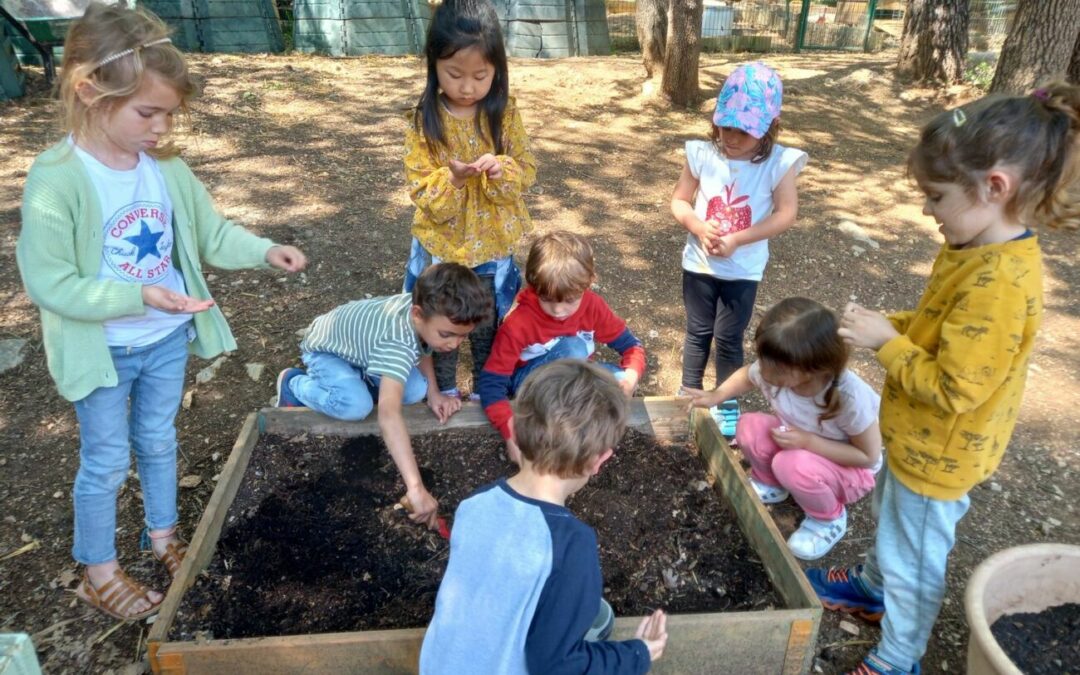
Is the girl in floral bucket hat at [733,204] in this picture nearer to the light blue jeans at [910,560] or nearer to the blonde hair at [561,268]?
the blonde hair at [561,268]

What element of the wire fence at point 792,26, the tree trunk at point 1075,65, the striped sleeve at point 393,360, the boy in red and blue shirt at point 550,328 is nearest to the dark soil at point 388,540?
the boy in red and blue shirt at point 550,328

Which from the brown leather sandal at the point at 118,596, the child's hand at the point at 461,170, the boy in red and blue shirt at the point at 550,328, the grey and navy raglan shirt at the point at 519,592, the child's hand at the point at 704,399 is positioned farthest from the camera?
the child's hand at the point at 704,399

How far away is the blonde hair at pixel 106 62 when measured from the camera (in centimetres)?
187

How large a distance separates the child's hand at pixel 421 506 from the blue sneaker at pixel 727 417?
143 centimetres

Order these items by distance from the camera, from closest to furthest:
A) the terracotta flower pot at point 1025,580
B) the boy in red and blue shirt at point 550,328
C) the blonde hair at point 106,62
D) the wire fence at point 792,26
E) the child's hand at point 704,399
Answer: the blonde hair at point 106,62
the terracotta flower pot at point 1025,580
the boy in red and blue shirt at point 550,328
the child's hand at point 704,399
the wire fence at point 792,26

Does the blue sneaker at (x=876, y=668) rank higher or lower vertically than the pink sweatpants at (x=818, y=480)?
lower

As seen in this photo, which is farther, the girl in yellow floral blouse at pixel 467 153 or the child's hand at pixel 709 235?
the child's hand at pixel 709 235

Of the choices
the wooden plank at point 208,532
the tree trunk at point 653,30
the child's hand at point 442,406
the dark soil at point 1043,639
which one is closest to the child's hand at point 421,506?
the child's hand at point 442,406

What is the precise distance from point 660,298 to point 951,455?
273cm

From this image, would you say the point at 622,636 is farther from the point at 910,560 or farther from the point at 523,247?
the point at 523,247

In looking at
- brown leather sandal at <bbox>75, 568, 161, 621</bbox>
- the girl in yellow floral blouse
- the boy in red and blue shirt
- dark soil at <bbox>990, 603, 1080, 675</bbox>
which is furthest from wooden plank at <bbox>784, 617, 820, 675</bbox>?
brown leather sandal at <bbox>75, 568, 161, 621</bbox>

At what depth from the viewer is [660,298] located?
458 centimetres

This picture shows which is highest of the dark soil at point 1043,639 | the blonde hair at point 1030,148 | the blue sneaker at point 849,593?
the blonde hair at point 1030,148

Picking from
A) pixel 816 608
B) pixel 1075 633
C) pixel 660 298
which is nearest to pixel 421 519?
pixel 816 608
